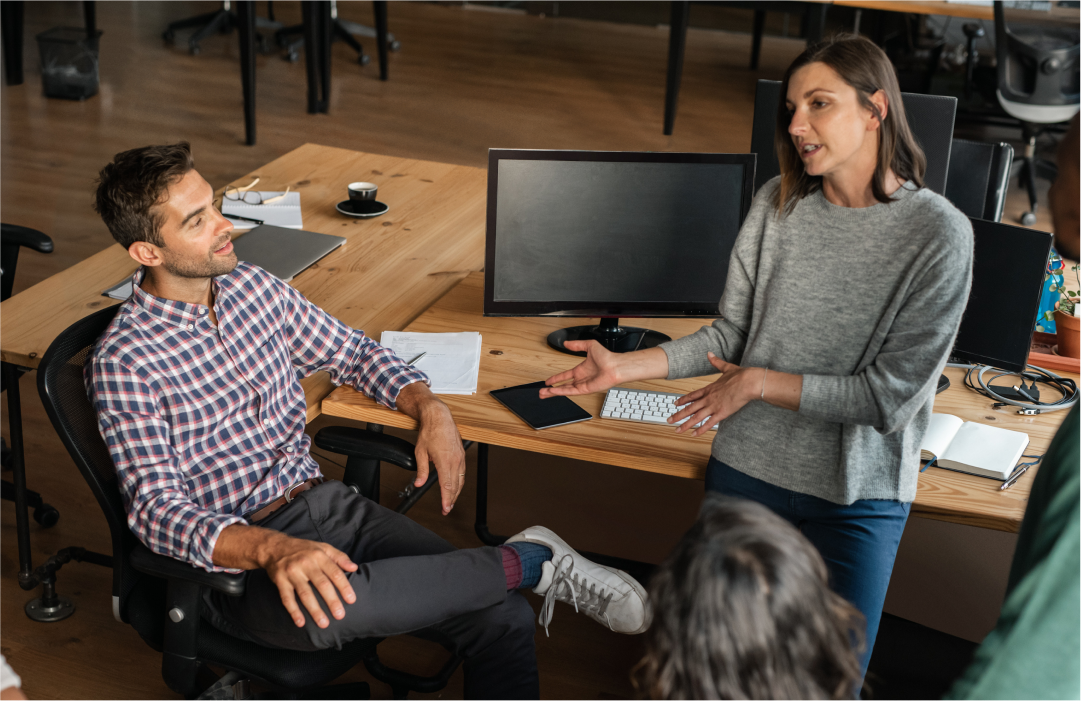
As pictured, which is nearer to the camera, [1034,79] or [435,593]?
[435,593]

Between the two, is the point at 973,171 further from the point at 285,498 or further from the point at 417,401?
the point at 285,498

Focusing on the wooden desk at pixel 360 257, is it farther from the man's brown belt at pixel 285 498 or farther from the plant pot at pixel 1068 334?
the plant pot at pixel 1068 334

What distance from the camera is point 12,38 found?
623 centimetres

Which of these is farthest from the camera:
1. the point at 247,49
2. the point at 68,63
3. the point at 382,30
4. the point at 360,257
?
the point at 382,30

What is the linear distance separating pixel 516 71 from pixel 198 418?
19.8 ft

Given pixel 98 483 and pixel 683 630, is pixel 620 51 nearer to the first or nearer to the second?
pixel 98 483

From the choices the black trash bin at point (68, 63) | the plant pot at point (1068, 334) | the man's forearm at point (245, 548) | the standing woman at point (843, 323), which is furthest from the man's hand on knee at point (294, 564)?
the black trash bin at point (68, 63)

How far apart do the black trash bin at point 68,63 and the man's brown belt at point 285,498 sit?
535cm

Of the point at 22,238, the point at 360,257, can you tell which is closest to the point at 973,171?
the point at 360,257

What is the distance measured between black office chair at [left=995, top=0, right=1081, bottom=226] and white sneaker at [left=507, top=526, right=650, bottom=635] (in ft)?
12.5

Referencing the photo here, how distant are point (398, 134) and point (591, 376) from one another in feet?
14.6

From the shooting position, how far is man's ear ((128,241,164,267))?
1.83 m

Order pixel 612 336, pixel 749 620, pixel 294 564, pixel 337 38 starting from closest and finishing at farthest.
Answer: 1. pixel 749 620
2. pixel 294 564
3. pixel 612 336
4. pixel 337 38

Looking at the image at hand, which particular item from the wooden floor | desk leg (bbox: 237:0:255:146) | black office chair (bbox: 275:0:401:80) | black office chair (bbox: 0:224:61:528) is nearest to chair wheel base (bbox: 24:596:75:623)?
the wooden floor
